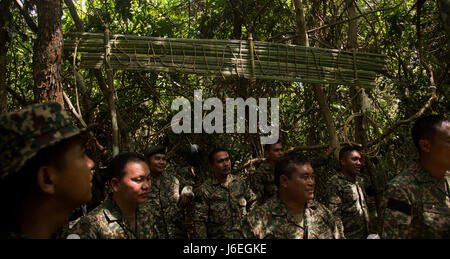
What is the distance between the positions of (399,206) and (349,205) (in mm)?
2039

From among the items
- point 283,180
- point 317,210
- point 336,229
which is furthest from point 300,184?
point 336,229

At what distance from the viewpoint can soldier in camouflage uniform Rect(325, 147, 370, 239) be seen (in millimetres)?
4273

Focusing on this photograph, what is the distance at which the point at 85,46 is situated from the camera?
13.1 ft

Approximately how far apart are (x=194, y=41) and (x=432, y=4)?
149 inches

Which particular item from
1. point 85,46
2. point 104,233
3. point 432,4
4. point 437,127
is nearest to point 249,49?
point 85,46

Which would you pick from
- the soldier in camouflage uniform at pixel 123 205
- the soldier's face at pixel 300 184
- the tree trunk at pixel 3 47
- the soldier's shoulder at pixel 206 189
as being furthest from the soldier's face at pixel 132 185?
the tree trunk at pixel 3 47

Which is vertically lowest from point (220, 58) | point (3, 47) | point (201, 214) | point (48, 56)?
point (201, 214)

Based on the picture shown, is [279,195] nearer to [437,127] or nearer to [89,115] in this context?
[437,127]

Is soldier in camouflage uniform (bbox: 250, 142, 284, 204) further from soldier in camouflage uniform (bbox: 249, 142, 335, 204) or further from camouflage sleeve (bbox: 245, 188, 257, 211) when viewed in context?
camouflage sleeve (bbox: 245, 188, 257, 211)

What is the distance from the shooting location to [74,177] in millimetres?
1443

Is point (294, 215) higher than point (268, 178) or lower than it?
lower

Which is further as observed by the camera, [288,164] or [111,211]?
[288,164]

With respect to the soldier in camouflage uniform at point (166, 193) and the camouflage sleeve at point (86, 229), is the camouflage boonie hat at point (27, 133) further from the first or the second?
the soldier in camouflage uniform at point (166, 193)

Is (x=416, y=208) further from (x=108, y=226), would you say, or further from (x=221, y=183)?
(x=221, y=183)
